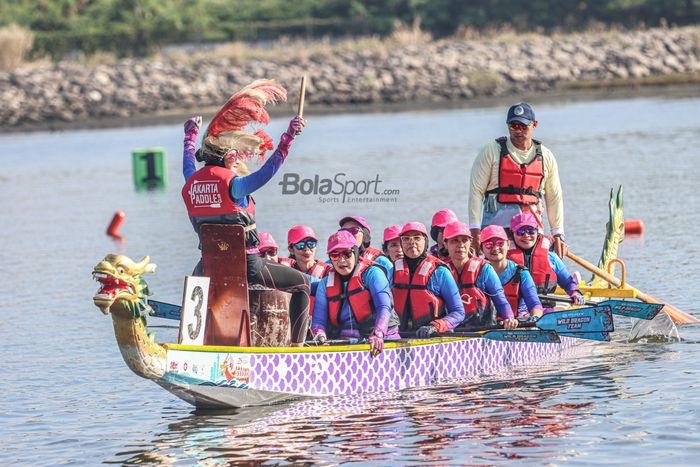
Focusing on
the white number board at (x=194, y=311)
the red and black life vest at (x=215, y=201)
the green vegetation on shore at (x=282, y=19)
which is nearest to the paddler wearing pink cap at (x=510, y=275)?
the red and black life vest at (x=215, y=201)

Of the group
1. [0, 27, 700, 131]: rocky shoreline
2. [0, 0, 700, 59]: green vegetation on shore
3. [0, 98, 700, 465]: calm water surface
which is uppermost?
[0, 0, 700, 59]: green vegetation on shore

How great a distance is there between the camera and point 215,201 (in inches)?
406

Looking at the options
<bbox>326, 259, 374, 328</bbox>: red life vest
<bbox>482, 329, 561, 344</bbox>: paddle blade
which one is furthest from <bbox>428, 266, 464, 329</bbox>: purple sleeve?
<bbox>326, 259, 374, 328</bbox>: red life vest

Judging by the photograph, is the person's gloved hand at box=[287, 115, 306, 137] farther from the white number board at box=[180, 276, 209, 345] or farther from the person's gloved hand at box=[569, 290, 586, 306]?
the person's gloved hand at box=[569, 290, 586, 306]

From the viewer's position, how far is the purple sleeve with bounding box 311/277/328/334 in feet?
39.1

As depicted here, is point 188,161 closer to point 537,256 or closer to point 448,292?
point 448,292

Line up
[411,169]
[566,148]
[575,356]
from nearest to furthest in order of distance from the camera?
[575,356] → [411,169] → [566,148]

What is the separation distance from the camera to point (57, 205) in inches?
1144

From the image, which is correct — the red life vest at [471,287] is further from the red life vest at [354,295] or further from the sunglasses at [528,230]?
the red life vest at [354,295]

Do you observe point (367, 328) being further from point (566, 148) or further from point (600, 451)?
point (566, 148)

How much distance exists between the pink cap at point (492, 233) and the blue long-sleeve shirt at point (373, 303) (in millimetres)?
1262

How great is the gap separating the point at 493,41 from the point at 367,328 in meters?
42.8

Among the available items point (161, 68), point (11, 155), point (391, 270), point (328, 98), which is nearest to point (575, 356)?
point (391, 270)

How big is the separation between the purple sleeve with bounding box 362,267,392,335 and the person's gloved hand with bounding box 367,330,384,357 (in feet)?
0.24
